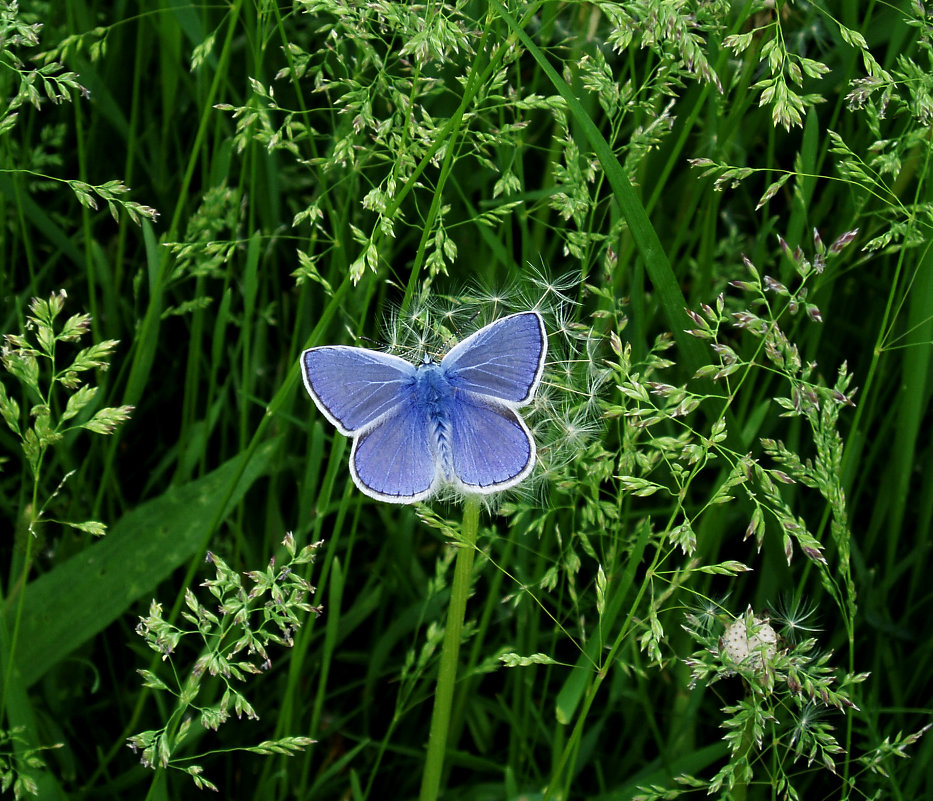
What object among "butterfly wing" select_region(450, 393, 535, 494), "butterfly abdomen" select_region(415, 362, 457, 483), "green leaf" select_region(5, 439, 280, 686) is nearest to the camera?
"butterfly wing" select_region(450, 393, 535, 494)

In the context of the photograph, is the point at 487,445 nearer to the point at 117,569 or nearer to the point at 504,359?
the point at 504,359

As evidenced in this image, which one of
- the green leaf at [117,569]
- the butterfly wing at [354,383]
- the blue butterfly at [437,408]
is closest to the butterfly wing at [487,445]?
the blue butterfly at [437,408]

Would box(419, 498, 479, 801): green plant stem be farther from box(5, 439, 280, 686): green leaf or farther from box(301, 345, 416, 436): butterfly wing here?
box(5, 439, 280, 686): green leaf

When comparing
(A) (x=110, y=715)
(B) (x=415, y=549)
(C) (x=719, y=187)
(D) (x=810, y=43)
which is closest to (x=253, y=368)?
(B) (x=415, y=549)

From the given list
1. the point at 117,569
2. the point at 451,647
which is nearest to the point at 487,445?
the point at 451,647

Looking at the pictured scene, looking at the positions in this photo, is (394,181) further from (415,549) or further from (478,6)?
(415,549)

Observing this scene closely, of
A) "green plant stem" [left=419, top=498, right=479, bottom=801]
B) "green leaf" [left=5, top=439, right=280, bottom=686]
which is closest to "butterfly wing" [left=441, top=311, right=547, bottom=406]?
"green plant stem" [left=419, top=498, right=479, bottom=801]
